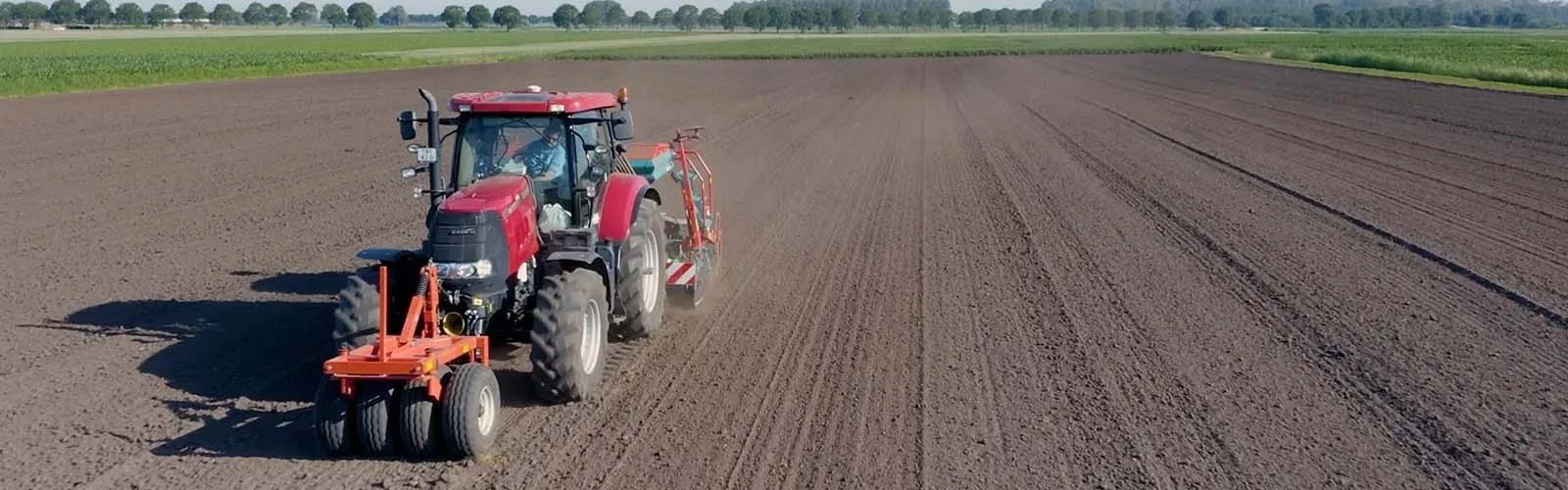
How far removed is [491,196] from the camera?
7.36 m

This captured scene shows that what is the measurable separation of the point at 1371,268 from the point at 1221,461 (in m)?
5.93

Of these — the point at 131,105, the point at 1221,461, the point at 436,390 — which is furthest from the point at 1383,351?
the point at 131,105

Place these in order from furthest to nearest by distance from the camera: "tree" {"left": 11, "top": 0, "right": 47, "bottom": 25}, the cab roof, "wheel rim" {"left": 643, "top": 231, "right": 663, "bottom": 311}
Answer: "tree" {"left": 11, "top": 0, "right": 47, "bottom": 25} < "wheel rim" {"left": 643, "top": 231, "right": 663, "bottom": 311} < the cab roof

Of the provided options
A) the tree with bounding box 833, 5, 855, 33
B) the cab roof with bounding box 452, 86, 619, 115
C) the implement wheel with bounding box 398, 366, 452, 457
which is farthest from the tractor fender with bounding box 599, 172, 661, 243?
the tree with bounding box 833, 5, 855, 33

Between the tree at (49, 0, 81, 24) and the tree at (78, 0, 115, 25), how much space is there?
0.98 m

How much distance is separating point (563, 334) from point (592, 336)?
66 centimetres

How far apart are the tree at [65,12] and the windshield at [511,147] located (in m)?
171

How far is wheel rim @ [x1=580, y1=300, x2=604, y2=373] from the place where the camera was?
304 inches

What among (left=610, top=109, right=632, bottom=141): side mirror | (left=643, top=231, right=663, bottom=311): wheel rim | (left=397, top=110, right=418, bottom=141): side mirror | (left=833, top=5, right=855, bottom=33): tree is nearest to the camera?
(left=397, top=110, right=418, bottom=141): side mirror

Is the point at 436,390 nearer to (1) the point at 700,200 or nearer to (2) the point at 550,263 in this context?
(2) the point at 550,263

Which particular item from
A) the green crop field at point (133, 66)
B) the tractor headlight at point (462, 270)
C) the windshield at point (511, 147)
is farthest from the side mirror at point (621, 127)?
the green crop field at point (133, 66)

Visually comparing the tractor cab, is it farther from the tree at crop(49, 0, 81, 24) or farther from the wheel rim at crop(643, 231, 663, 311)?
the tree at crop(49, 0, 81, 24)

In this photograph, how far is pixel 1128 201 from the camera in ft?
53.4

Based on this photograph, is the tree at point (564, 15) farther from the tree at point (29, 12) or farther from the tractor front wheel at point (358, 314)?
the tractor front wheel at point (358, 314)
